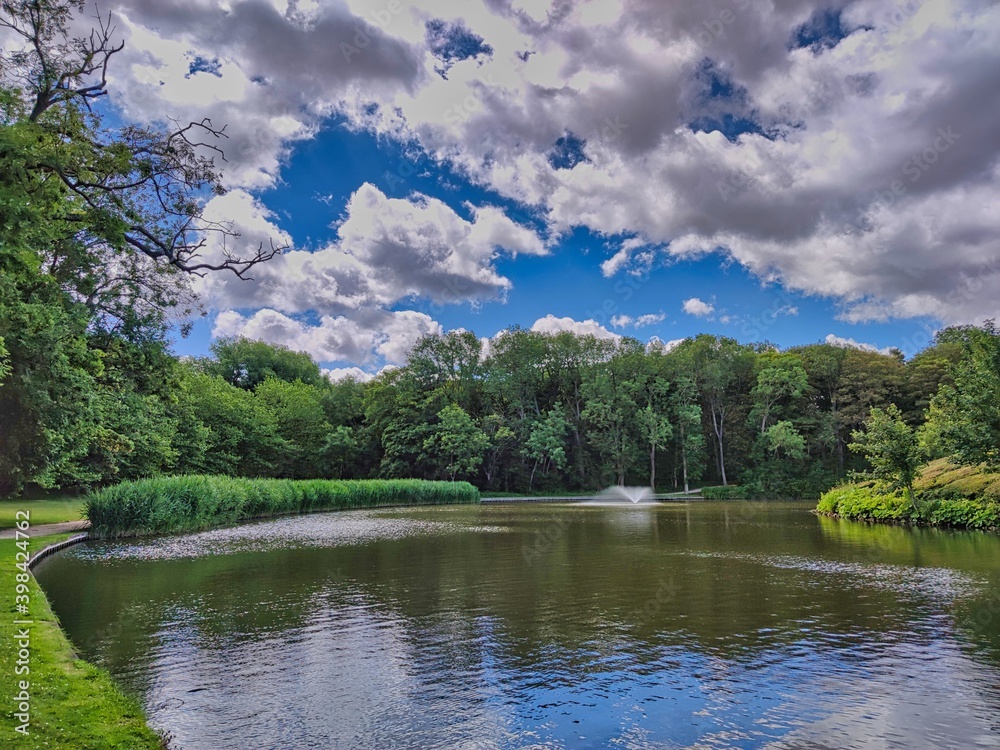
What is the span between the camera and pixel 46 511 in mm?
28359

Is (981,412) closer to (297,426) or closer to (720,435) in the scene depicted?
(720,435)

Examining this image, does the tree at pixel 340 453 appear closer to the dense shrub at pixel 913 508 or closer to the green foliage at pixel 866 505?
the green foliage at pixel 866 505

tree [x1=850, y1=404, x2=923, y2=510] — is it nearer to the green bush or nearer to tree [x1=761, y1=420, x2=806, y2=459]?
the green bush

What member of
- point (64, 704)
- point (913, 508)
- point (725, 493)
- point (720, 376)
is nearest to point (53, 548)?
point (64, 704)

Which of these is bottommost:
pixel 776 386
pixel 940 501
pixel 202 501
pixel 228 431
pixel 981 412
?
pixel 940 501

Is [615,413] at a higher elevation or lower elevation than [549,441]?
higher

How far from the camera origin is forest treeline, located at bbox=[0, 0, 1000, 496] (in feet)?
34.8

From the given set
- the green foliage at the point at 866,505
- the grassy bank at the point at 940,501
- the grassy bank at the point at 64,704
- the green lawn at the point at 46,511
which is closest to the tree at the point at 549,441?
the green foliage at the point at 866,505

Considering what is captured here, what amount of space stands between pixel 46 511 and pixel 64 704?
28847 mm

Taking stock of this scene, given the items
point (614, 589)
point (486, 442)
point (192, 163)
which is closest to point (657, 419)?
point (486, 442)

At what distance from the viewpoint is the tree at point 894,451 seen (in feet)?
81.1

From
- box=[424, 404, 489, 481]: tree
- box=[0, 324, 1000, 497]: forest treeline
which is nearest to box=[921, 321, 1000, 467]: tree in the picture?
box=[0, 324, 1000, 497]: forest treeline

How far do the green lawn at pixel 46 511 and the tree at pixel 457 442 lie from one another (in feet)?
120

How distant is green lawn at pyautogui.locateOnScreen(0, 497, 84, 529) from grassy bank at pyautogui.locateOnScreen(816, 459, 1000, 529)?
33.6 metres
